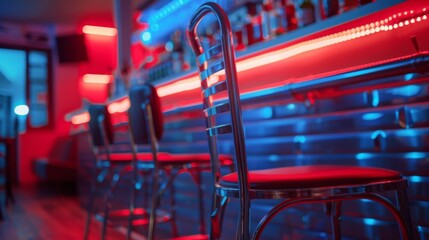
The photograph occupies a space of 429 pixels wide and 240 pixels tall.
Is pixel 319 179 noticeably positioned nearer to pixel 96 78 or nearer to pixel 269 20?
pixel 269 20

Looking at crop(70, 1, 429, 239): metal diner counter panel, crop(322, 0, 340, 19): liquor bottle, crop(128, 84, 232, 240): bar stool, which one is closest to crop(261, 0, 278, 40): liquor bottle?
crop(70, 1, 429, 239): metal diner counter panel

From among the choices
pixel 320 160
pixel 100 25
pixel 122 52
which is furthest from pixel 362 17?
pixel 100 25

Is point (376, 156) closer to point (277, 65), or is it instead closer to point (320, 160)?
point (320, 160)

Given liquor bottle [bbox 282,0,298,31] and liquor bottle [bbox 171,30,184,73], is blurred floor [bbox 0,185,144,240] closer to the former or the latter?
liquor bottle [bbox 171,30,184,73]

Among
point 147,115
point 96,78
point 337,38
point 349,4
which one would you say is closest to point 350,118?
point 337,38

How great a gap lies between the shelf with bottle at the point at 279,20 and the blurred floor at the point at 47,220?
1431 millimetres

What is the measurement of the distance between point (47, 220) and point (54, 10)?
4.60m

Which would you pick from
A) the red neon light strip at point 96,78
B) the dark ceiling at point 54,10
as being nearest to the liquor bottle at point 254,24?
the dark ceiling at point 54,10

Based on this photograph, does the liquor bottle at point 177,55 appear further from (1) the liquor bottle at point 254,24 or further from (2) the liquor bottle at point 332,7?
(2) the liquor bottle at point 332,7

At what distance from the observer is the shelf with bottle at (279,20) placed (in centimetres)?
139

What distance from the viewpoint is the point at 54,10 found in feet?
23.6

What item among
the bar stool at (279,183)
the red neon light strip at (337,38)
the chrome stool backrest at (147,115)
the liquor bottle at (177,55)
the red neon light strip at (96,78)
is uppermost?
the red neon light strip at (96,78)

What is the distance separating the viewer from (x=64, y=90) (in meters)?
8.66

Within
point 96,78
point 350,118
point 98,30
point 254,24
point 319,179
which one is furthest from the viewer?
point 96,78
